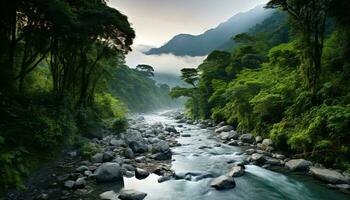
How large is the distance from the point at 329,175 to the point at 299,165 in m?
1.92

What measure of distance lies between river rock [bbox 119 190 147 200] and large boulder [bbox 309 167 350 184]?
740 cm

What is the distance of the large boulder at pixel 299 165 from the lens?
13.1 meters

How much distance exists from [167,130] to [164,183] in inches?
701

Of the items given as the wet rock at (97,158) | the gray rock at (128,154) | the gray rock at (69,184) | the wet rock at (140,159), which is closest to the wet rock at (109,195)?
the gray rock at (69,184)

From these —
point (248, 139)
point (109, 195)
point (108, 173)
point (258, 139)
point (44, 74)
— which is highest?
point (44, 74)

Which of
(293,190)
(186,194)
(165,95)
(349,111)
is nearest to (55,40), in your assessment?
(186,194)

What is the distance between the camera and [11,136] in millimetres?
9039

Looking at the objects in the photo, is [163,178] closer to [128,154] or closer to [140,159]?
[140,159]

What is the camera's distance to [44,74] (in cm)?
2258

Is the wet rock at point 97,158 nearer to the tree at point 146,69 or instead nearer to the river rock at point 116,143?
the river rock at point 116,143

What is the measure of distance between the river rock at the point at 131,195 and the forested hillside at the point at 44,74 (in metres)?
3.24

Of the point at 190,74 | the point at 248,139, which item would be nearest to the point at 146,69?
the point at 190,74

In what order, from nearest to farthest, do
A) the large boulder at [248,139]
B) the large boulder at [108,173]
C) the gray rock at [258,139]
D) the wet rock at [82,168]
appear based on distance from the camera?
the large boulder at [108,173] → the wet rock at [82,168] → the gray rock at [258,139] → the large boulder at [248,139]

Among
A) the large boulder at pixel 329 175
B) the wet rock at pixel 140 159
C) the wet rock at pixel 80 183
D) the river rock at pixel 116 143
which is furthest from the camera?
the river rock at pixel 116 143
